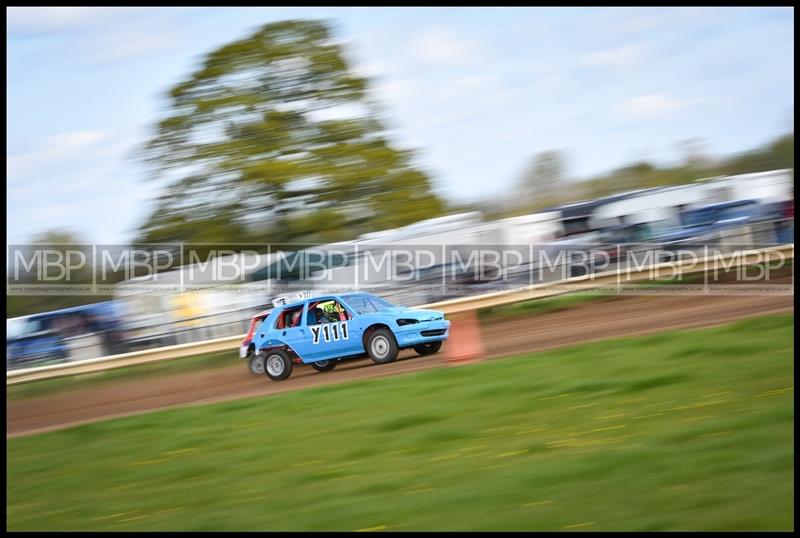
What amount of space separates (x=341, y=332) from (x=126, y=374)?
6044 mm

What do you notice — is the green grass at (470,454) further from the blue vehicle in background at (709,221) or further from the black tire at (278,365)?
the blue vehicle in background at (709,221)

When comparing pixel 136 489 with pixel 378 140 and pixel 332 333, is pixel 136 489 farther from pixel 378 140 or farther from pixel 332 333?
pixel 378 140

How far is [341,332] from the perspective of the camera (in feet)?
43.7

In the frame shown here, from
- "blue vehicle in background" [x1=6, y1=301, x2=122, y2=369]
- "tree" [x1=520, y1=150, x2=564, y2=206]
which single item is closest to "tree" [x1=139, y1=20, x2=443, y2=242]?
"blue vehicle in background" [x1=6, y1=301, x2=122, y2=369]

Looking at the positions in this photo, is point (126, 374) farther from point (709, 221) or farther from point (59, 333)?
point (709, 221)

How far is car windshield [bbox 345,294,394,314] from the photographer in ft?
44.0

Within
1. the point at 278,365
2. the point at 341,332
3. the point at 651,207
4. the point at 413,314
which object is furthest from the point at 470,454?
the point at 651,207

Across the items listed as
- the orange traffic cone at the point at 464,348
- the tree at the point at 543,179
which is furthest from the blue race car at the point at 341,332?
the tree at the point at 543,179

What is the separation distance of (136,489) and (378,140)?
1319 cm

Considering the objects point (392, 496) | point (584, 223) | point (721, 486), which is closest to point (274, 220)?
point (584, 223)

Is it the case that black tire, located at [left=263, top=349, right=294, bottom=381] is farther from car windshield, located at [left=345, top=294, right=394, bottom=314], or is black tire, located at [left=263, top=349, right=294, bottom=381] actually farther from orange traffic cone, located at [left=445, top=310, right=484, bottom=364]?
orange traffic cone, located at [left=445, top=310, right=484, bottom=364]

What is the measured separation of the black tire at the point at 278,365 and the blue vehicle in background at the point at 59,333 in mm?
5679

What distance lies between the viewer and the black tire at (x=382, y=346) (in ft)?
43.4

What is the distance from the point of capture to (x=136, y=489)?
288 inches
